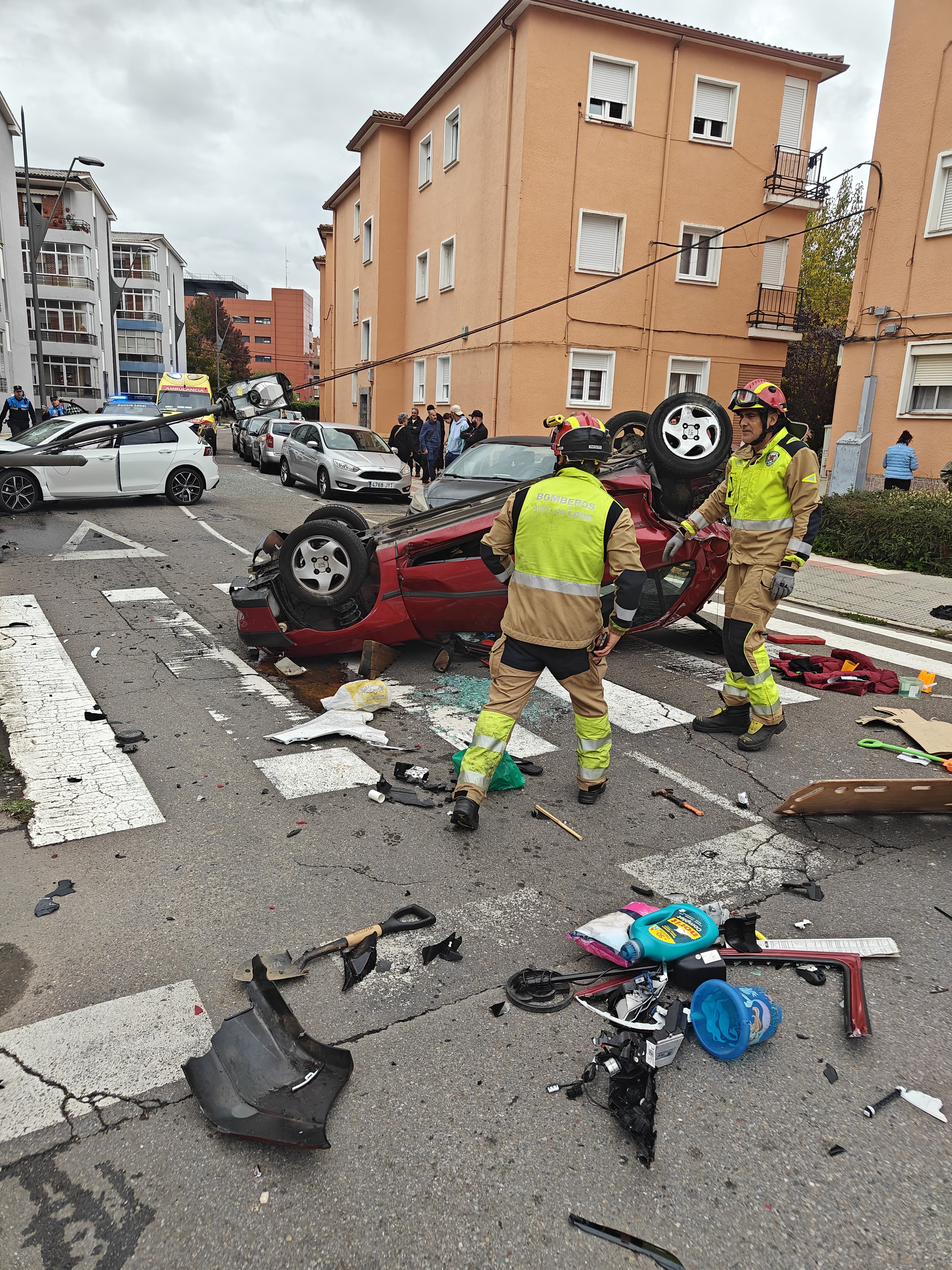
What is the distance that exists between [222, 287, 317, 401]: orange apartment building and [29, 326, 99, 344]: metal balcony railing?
189 ft

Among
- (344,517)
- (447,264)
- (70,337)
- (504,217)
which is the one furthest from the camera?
(70,337)

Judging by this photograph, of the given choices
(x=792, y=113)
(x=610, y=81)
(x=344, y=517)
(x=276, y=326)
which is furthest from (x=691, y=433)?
(x=276, y=326)

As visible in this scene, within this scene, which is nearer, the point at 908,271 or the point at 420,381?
the point at 908,271

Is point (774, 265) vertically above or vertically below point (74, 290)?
below

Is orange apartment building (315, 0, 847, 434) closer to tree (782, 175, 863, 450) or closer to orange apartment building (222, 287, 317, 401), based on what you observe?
tree (782, 175, 863, 450)

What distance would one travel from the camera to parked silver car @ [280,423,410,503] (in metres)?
17.3

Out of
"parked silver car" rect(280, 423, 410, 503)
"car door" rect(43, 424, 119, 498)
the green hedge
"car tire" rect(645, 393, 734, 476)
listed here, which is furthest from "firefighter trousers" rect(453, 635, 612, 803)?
"parked silver car" rect(280, 423, 410, 503)

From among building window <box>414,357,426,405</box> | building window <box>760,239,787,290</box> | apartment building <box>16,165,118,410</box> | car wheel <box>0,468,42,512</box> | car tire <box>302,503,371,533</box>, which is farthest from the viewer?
apartment building <box>16,165,118,410</box>

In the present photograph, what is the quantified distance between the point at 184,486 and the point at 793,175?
18.0m

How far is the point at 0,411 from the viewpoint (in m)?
18.4

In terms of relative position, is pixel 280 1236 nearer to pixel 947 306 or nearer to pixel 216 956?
pixel 216 956

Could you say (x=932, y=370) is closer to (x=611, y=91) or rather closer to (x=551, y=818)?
(x=611, y=91)

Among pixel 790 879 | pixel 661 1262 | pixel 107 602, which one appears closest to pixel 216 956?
pixel 661 1262

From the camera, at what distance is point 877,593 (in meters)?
10.8
